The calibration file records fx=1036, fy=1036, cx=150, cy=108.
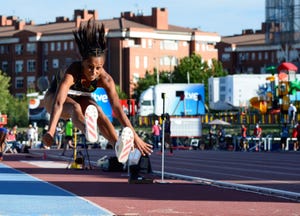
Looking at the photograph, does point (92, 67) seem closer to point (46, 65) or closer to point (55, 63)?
point (55, 63)

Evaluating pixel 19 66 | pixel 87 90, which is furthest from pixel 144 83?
pixel 87 90

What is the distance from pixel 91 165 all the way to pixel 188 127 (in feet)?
72.5

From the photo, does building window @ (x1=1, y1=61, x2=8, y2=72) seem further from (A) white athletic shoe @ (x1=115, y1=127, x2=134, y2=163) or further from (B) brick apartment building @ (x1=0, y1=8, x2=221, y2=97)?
(A) white athletic shoe @ (x1=115, y1=127, x2=134, y2=163)

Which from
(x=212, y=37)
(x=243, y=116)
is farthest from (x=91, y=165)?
(x=212, y=37)

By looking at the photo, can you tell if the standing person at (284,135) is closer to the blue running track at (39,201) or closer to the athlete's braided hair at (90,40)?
the blue running track at (39,201)

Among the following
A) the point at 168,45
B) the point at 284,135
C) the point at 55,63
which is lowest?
the point at 284,135

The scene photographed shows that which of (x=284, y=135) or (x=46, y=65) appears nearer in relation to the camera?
(x=284, y=135)

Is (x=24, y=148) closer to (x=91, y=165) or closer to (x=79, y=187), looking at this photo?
(x=91, y=165)

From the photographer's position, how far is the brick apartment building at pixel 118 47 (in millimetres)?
143250

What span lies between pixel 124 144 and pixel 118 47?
430ft

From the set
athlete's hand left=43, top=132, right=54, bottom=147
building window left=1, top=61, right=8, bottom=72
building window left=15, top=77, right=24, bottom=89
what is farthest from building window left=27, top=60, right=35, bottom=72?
athlete's hand left=43, top=132, right=54, bottom=147

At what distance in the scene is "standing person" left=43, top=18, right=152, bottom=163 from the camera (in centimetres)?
1173

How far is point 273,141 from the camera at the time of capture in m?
52.2

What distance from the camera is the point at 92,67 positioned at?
11867mm
